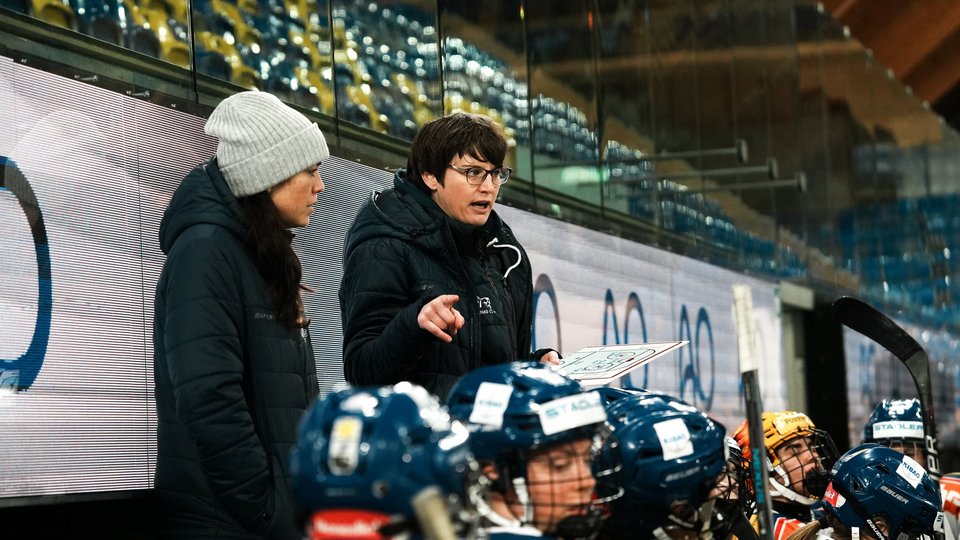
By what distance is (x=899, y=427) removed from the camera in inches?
179

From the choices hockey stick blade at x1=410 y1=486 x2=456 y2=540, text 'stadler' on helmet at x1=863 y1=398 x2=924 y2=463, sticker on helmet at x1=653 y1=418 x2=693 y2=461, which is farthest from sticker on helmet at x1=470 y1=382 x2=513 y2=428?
text 'stadler' on helmet at x1=863 y1=398 x2=924 y2=463

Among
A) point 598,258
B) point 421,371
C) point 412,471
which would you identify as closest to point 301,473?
point 412,471

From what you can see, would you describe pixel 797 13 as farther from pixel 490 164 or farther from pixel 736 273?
pixel 490 164

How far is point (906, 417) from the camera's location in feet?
15.0

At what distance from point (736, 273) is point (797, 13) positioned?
3276mm

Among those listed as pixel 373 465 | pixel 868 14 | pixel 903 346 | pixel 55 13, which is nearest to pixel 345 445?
pixel 373 465

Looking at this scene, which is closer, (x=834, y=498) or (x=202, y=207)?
(x=202, y=207)

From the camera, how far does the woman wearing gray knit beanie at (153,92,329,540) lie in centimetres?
246

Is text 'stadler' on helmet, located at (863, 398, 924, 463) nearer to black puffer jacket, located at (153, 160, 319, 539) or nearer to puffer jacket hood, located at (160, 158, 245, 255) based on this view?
black puffer jacket, located at (153, 160, 319, 539)

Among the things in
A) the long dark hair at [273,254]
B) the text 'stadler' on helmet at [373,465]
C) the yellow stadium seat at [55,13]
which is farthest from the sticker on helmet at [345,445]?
the yellow stadium seat at [55,13]

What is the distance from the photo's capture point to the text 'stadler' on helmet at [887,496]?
11.0ft

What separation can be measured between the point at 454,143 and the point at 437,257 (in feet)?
0.84

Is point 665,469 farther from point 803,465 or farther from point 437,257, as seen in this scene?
point 803,465

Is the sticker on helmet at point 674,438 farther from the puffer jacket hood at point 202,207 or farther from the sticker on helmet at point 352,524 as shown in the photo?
the sticker on helmet at point 352,524
